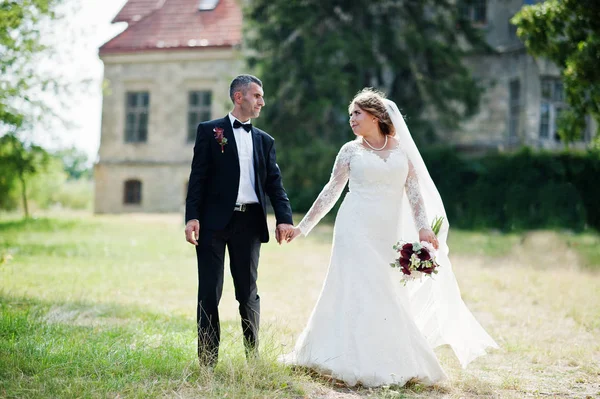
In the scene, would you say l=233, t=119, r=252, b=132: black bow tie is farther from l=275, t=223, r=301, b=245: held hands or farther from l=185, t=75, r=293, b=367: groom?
l=275, t=223, r=301, b=245: held hands

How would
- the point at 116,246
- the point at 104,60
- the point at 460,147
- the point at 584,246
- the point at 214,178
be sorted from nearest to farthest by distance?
the point at 214,178 < the point at 116,246 < the point at 584,246 < the point at 460,147 < the point at 104,60

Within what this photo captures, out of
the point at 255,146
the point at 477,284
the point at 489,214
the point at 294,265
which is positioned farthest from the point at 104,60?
the point at 255,146

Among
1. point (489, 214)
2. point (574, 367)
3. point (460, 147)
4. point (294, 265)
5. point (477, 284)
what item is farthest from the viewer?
point (460, 147)

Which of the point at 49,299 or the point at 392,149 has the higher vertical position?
the point at 392,149

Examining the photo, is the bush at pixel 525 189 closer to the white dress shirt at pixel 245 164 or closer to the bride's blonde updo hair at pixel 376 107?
the bride's blonde updo hair at pixel 376 107

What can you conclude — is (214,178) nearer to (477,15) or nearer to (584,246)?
(584,246)

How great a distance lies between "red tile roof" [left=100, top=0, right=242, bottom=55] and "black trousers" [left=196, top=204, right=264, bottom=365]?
25258 mm

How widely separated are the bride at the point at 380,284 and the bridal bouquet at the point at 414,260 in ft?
0.65

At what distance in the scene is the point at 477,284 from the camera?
11469 millimetres

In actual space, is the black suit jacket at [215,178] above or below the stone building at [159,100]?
below

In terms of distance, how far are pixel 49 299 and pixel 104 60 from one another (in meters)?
25.0

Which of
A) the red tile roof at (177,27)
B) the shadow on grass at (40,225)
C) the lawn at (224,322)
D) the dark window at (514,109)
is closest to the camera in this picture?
the lawn at (224,322)

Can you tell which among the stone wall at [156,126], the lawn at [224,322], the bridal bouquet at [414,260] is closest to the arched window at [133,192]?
the stone wall at [156,126]

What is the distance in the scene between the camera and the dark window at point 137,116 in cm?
3148
